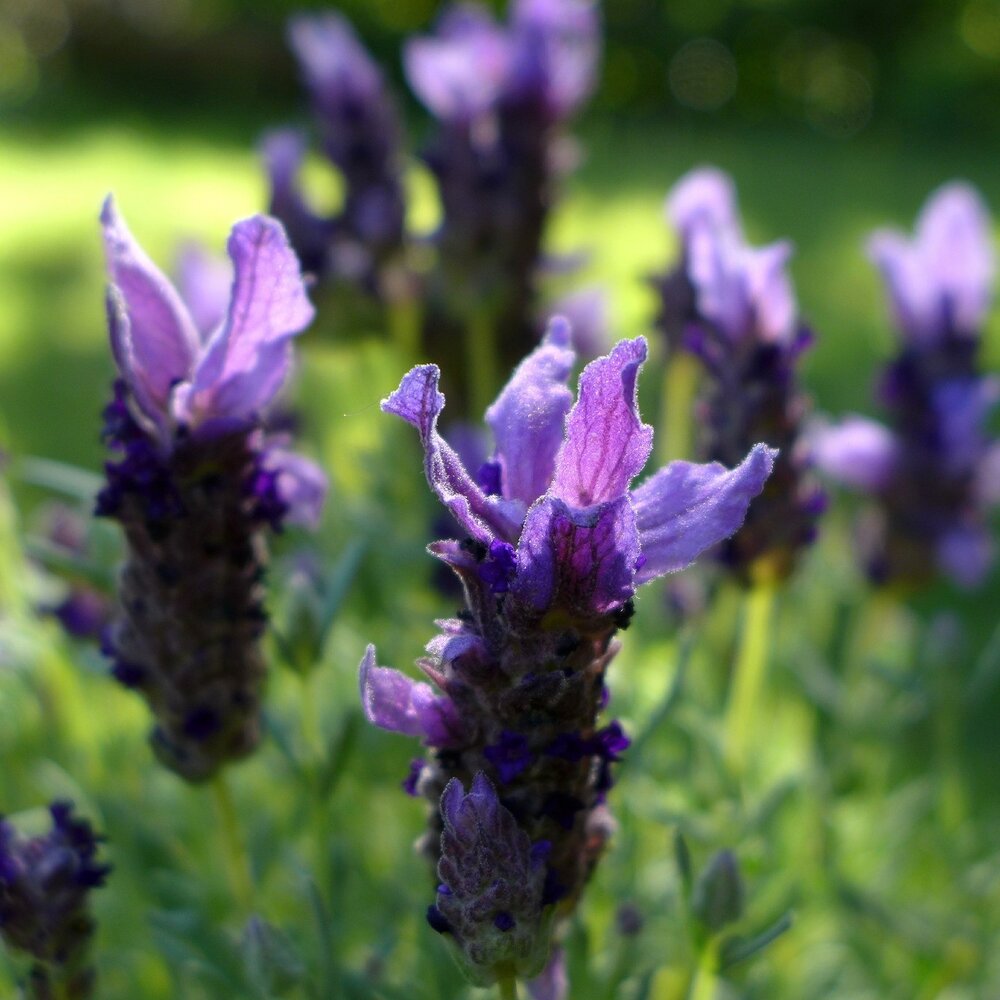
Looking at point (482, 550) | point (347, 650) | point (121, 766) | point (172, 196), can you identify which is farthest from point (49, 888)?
point (172, 196)

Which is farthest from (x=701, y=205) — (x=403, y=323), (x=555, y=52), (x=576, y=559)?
(x=576, y=559)

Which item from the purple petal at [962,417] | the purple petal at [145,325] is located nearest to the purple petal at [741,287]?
the purple petal at [962,417]

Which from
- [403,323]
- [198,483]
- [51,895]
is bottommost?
[51,895]

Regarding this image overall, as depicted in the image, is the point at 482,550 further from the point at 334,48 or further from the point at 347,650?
the point at 334,48

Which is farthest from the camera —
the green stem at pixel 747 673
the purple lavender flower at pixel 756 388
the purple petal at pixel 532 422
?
the green stem at pixel 747 673

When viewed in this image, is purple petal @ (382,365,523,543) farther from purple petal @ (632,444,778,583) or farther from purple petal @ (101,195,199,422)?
purple petal @ (101,195,199,422)

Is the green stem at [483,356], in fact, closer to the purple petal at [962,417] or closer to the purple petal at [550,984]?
the purple petal at [962,417]

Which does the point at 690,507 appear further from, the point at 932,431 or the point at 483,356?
the point at 483,356
